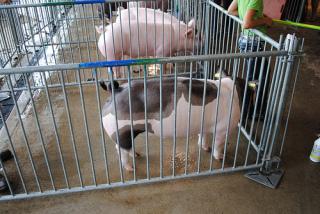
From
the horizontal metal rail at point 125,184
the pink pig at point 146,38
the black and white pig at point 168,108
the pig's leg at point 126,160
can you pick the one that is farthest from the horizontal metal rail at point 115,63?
the pink pig at point 146,38

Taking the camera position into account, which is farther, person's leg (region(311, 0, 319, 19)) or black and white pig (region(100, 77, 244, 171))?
person's leg (region(311, 0, 319, 19))

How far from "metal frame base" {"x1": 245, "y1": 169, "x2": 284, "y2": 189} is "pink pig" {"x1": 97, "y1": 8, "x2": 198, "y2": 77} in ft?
8.52

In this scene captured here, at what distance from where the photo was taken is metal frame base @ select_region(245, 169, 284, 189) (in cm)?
290

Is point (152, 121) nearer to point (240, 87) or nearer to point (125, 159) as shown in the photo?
point (125, 159)

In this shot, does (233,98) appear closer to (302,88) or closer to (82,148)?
(82,148)

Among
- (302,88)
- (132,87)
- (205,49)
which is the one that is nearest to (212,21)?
(205,49)

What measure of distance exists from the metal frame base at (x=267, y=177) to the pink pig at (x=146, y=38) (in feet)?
8.52

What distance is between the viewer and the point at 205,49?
16.2 ft

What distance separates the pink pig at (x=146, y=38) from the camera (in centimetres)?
470

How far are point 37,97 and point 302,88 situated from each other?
4.20m

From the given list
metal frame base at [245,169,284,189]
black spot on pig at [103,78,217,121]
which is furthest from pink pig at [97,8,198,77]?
metal frame base at [245,169,284,189]

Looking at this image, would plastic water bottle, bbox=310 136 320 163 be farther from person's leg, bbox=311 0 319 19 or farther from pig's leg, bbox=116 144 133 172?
person's leg, bbox=311 0 319 19

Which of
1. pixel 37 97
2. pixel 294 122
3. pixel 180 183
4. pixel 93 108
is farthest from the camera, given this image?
pixel 37 97

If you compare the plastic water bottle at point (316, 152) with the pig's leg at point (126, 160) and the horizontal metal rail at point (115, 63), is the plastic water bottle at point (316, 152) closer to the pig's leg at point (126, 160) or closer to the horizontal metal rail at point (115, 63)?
the horizontal metal rail at point (115, 63)
